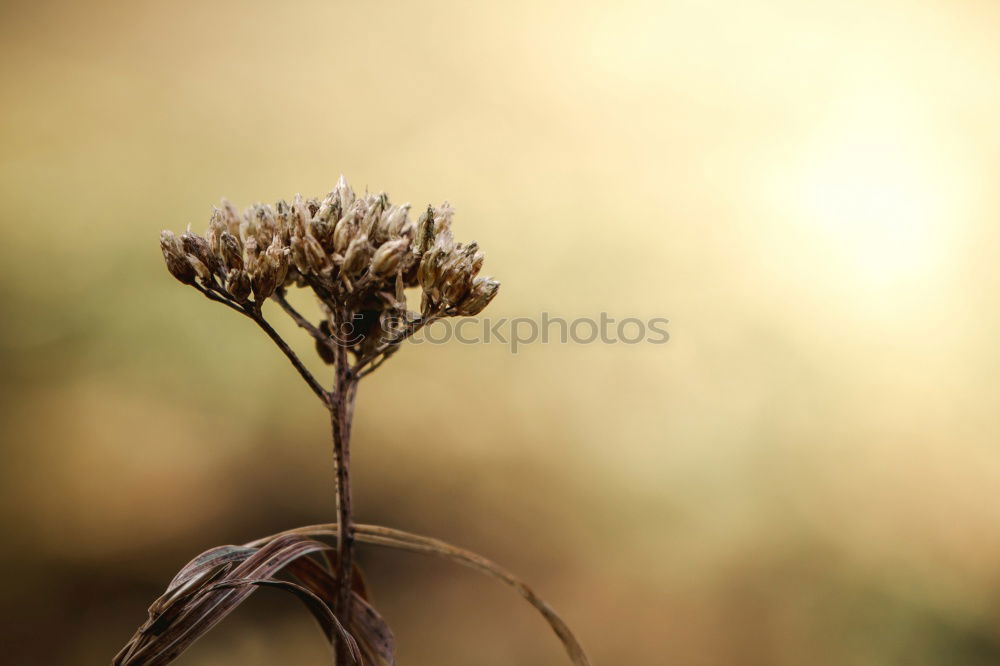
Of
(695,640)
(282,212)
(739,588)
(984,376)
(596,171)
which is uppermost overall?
(596,171)

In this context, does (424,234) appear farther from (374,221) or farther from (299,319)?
(299,319)

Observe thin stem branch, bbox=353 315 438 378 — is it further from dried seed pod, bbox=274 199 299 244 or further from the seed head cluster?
dried seed pod, bbox=274 199 299 244

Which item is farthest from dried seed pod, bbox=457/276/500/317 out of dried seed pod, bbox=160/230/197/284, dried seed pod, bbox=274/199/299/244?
dried seed pod, bbox=160/230/197/284

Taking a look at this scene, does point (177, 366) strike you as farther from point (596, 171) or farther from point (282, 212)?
point (596, 171)

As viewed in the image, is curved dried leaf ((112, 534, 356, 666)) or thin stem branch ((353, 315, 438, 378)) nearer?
curved dried leaf ((112, 534, 356, 666))

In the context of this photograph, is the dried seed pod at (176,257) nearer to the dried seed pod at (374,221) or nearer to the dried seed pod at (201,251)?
the dried seed pod at (201,251)

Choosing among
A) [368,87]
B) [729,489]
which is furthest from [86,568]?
[729,489]
